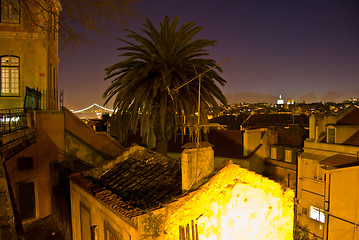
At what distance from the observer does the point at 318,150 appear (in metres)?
22.0

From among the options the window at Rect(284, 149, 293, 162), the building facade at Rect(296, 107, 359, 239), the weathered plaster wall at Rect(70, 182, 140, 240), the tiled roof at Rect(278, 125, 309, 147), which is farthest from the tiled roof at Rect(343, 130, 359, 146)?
the weathered plaster wall at Rect(70, 182, 140, 240)

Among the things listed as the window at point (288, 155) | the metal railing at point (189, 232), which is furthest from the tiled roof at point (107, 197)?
the window at point (288, 155)

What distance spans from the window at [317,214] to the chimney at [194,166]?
1735cm

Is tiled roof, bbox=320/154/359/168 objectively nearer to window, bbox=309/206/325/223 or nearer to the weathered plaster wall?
window, bbox=309/206/325/223

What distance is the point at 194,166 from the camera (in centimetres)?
680

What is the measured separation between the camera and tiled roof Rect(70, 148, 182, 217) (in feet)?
22.5

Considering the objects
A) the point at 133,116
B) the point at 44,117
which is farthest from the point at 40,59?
the point at 133,116

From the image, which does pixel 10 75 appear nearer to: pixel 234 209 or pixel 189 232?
pixel 189 232

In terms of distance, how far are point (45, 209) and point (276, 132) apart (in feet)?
79.1

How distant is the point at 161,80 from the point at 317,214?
17.3 meters

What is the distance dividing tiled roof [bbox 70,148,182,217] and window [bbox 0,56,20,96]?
37.3ft

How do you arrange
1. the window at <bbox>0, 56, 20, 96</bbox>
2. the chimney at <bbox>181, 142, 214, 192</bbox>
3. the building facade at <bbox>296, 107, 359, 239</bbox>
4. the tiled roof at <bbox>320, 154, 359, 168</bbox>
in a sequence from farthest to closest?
the tiled roof at <bbox>320, 154, 359, 168</bbox> < the building facade at <bbox>296, 107, 359, 239</bbox> < the window at <bbox>0, 56, 20, 96</bbox> < the chimney at <bbox>181, 142, 214, 192</bbox>

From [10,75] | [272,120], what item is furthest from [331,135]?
[272,120]

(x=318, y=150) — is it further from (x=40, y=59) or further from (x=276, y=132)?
(x=40, y=59)
